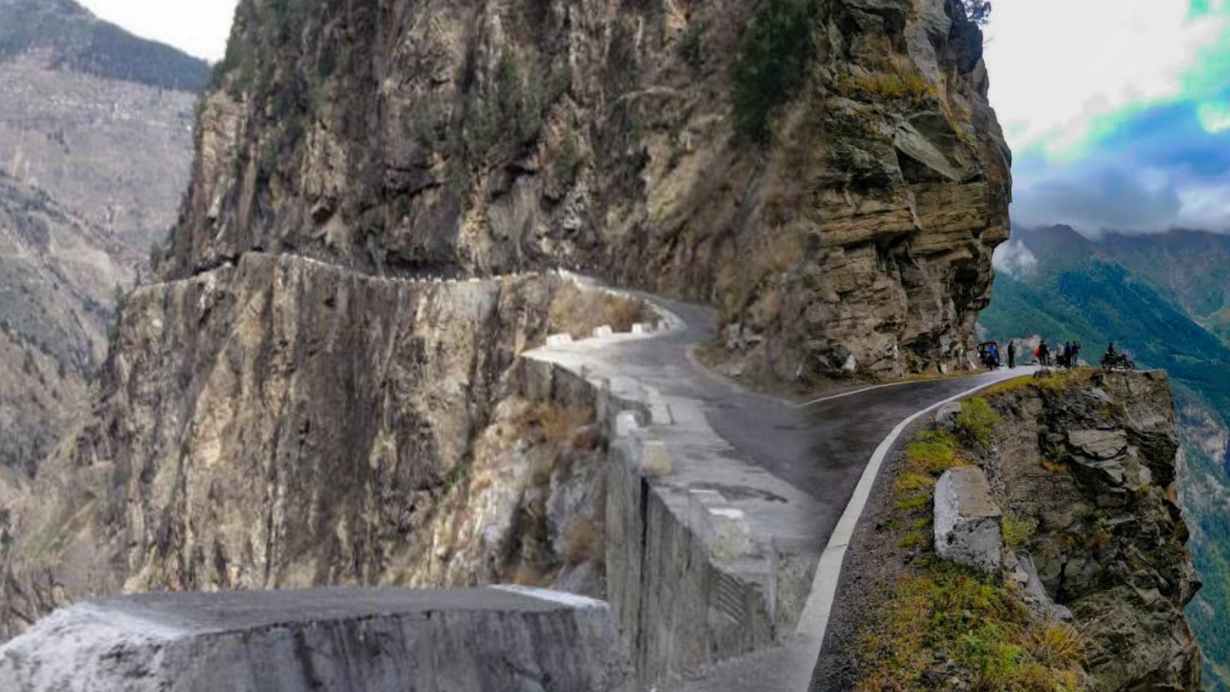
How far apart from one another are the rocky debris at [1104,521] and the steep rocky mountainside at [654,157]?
11.8 ft

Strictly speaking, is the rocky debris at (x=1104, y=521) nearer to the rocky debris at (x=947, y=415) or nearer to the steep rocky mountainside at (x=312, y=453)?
the rocky debris at (x=947, y=415)

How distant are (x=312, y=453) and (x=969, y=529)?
46.4 m

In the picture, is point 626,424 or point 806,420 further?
point 806,420

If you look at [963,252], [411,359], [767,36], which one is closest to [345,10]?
[411,359]

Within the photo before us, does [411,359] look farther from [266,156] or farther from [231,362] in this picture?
[266,156]

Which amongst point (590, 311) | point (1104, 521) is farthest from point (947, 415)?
point (590, 311)

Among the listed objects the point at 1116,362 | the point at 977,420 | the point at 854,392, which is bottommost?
the point at 854,392

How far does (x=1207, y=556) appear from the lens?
115 metres

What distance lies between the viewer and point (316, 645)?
4.89 meters

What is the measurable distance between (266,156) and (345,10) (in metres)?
10.9

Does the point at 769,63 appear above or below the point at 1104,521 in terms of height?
above

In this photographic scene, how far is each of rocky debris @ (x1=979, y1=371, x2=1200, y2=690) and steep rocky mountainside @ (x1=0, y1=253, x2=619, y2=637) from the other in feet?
21.2

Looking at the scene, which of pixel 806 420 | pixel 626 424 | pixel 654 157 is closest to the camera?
pixel 626 424

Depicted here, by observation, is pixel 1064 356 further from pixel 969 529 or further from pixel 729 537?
pixel 969 529
